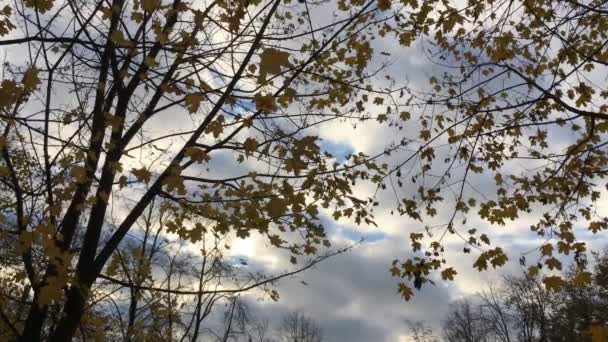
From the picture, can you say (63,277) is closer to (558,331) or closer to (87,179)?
(87,179)

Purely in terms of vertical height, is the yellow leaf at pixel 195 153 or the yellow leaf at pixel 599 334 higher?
the yellow leaf at pixel 195 153

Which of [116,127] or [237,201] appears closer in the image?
[116,127]

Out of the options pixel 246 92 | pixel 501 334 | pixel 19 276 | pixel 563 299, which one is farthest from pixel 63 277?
pixel 501 334

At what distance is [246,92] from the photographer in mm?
4121

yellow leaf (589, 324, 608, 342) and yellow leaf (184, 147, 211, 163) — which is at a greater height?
yellow leaf (184, 147, 211, 163)

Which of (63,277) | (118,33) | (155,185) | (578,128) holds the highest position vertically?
(578,128)

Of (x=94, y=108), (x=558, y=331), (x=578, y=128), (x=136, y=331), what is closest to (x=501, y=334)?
(x=558, y=331)

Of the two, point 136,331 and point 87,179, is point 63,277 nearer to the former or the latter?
point 87,179

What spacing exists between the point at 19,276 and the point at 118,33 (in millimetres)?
3743

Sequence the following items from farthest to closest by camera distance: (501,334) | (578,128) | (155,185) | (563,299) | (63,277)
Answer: (501,334) < (563,299) < (578,128) < (155,185) < (63,277)

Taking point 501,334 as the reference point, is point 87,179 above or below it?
below

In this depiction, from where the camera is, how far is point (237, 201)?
14.3ft

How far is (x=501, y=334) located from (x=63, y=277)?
1657 inches

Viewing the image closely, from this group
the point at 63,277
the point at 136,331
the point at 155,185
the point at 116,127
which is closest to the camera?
the point at 63,277
